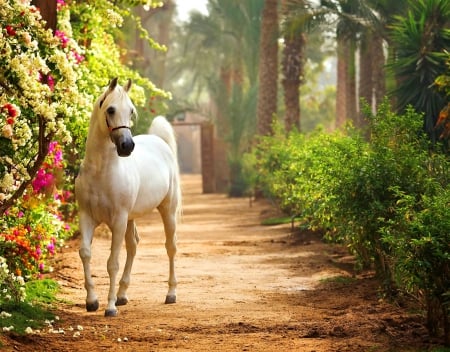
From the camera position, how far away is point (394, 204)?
Result: 10.1 metres

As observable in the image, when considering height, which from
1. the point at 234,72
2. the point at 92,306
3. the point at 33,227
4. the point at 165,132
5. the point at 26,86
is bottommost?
the point at 92,306

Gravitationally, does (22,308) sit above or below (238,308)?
above

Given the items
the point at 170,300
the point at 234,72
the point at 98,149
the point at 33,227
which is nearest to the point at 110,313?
the point at 170,300

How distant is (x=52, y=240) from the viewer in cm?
1191

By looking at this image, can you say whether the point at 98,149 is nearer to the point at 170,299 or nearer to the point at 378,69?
the point at 170,299

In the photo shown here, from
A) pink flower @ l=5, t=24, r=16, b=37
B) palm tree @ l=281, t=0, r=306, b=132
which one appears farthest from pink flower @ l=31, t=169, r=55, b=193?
palm tree @ l=281, t=0, r=306, b=132

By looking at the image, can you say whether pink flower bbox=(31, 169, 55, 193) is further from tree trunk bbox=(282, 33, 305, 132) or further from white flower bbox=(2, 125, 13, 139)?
tree trunk bbox=(282, 33, 305, 132)

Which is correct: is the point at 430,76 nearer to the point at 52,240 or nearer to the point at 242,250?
the point at 242,250

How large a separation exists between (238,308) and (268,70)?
1989 centimetres

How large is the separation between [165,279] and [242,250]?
167 inches

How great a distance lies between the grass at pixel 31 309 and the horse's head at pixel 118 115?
163cm

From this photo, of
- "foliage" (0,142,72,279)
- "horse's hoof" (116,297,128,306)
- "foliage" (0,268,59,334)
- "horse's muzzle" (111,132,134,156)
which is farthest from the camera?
"horse's hoof" (116,297,128,306)

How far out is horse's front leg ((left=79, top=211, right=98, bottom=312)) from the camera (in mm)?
9391

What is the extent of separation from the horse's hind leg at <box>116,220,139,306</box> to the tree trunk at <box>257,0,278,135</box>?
18505mm
